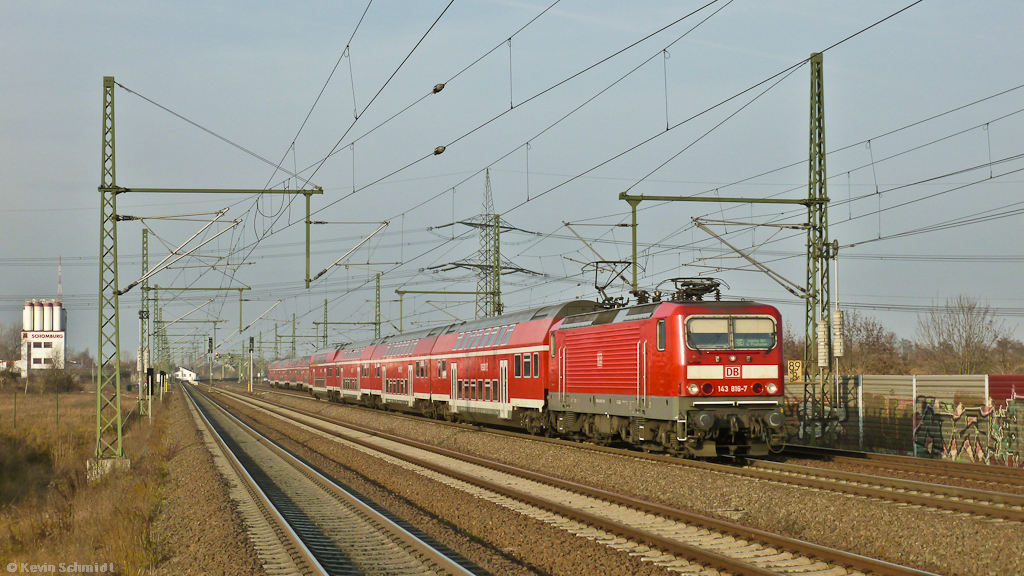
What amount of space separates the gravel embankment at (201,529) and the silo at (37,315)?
449 ft

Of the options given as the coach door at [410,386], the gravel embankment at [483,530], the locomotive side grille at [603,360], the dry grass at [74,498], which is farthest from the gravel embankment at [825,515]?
the coach door at [410,386]

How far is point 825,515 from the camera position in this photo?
13.4m

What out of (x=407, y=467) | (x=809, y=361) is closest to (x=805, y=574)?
(x=407, y=467)

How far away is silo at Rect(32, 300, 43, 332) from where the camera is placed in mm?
142375

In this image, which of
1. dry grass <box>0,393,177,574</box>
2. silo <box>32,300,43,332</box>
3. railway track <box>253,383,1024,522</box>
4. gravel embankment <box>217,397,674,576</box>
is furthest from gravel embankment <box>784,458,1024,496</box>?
silo <box>32,300,43,332</box>

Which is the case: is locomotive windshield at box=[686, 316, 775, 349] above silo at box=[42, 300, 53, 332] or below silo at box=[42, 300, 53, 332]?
below

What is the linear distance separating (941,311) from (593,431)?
43022mm

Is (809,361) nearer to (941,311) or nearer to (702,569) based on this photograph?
(702,569)

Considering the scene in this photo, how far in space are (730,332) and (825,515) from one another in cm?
697

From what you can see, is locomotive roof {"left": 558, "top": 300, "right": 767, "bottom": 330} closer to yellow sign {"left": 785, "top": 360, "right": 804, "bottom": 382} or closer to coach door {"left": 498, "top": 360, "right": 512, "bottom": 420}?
coach door {"left": 498, "top": 360, "right": 512, "bottom": 420}

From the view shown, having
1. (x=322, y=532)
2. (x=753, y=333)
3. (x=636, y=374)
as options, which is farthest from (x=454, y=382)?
(x=322, y=532)

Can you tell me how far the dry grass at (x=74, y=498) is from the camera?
13.7 m

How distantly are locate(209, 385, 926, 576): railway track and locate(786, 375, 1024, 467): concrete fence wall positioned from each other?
7406mm

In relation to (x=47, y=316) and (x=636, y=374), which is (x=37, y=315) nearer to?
(x=47, y=316)
